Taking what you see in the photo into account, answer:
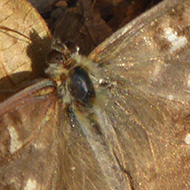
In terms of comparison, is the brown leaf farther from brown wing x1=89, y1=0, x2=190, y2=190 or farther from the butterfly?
brown wing x1=89, y1=0, x2=190, y2=190

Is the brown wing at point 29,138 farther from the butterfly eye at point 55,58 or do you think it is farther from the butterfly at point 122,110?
the butterfly eye at point 55,58

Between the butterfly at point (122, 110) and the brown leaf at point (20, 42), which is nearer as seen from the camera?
the butterfly at point (122, 110)

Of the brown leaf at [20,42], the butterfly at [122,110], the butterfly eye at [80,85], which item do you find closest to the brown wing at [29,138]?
the butterfly at [122,110]

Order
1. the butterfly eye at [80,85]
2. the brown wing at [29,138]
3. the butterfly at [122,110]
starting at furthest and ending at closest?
the butterfly eye at [80,85] < the butterfly at [122,110] < the brown wing at [29,138]

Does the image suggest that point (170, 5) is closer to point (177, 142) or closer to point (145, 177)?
point (177, 142)

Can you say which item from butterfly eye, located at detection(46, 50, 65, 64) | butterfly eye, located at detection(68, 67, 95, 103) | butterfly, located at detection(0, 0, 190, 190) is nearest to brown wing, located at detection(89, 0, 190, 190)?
butterfly, located at detection(0, 0, 190, 190)

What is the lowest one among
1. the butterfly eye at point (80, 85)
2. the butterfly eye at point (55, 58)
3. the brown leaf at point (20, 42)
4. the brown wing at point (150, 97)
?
the brown wing at point (150, 97)

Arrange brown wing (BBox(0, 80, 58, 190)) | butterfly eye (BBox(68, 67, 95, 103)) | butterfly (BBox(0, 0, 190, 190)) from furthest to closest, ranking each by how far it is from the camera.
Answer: butterfly eye (BBox(68, 67, 95, 103)) < butterfly (BBox(0, 0, 190, 190)) < brown wing (BBox(0, 80, 58, 190))
